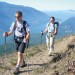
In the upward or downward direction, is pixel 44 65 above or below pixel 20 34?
below

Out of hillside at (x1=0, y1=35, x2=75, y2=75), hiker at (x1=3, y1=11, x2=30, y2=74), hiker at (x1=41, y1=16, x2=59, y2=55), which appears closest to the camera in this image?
hillside at (x1=0, y1=35, x2=75, y2=75)

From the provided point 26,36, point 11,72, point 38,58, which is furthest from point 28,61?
point 26,36

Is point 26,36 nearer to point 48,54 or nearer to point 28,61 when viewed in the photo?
point 28,61

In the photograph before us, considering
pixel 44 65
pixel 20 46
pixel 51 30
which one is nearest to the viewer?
pixel 20 46

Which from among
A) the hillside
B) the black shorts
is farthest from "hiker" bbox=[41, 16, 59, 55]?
the black shorts

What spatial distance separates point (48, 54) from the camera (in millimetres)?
17156

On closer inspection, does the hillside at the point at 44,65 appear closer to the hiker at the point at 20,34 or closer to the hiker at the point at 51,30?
the hiker at the point at 51,30

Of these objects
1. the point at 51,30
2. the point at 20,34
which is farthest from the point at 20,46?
the point at 51,30

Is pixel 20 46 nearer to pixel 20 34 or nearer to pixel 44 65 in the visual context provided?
pixel 20 34

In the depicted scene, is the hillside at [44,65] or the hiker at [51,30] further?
the hiker at [51,30]

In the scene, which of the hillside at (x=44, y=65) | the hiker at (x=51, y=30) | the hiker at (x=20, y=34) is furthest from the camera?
the hiker at (x=51, y=30)

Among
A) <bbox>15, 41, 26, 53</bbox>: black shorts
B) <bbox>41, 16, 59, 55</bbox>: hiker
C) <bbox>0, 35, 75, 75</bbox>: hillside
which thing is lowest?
<bbox>0, 35, 75, 75</bbox>: hillside

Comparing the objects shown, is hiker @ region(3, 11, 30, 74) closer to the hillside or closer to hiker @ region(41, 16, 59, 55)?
the hillside

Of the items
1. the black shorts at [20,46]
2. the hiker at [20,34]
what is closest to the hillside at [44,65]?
the hiker at [20,34]
